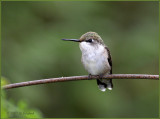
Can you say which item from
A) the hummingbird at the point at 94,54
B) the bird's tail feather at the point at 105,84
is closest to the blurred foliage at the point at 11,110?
the hummingbird at the point at 94,54

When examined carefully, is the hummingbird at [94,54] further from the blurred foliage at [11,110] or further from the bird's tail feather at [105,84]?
the blurred foliage at [11,110]

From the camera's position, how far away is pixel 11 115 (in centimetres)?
310

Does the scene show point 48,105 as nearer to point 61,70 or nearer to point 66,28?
point 61,70

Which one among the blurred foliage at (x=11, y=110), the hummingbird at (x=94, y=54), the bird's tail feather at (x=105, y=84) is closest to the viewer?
the blurred foliage at (x=11, y=110)

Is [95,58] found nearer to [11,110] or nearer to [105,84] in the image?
[105,84]

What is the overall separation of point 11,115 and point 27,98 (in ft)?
13.2

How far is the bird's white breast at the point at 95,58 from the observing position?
219 inches

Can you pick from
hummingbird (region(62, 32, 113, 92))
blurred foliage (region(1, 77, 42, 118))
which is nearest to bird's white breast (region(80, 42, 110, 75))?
hummingbird (region(62, 32, 113, 92))

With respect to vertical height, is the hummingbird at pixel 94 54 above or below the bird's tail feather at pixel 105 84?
above

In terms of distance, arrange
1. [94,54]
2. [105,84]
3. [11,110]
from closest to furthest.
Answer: [11,110] → [94,54] → [105,84]

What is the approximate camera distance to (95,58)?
5633 millimetres

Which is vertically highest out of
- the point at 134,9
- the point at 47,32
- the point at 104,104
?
the point at 134,9

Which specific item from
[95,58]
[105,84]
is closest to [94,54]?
[95,58]

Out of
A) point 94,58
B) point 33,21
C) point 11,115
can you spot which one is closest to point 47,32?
point 33,21
